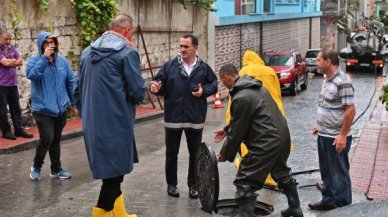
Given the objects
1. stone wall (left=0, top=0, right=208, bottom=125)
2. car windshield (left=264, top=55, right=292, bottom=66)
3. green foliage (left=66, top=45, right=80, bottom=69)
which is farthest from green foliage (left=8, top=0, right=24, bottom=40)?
car windshield (left=264, top=55, right=292, bottom=66)

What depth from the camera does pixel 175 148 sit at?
6.33 m

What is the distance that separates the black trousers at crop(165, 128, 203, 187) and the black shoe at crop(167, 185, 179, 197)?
44mm

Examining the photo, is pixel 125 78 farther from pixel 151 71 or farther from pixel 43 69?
pixel 151 71

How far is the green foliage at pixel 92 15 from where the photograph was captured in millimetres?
12305

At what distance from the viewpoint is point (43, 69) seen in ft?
22.3

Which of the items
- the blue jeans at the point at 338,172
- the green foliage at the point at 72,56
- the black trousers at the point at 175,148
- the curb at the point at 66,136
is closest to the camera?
the blue jeans at the point at 338,172

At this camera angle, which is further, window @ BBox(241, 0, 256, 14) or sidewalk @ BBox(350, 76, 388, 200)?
window @ BBox(241, 0, 256, 14)

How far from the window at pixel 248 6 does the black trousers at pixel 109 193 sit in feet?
68.2

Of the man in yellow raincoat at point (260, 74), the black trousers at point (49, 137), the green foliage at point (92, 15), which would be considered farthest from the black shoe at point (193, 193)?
the green foliage at point (92, 15)

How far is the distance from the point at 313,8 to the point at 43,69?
36.2m

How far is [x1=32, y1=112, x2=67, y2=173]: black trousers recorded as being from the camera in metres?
6.81

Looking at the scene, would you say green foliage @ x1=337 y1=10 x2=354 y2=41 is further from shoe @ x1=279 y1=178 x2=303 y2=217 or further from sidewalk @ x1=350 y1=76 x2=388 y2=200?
shoe @ x1=279 y1=178 x2=303 y2=217

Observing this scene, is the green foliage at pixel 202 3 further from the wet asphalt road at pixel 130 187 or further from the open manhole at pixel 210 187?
the open manhole at pixel 210 187

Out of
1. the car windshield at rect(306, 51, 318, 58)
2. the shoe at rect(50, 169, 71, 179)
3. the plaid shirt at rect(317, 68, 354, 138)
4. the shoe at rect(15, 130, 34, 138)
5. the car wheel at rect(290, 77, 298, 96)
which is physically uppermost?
the plaid shirt at rect(317, 68, 354, 138)
